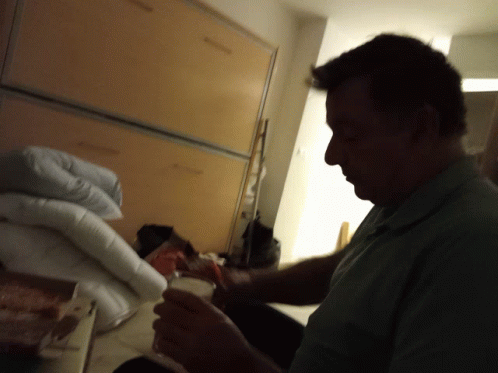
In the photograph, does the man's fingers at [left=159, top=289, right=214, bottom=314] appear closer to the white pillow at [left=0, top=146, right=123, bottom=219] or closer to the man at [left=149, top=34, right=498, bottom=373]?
the man at [left=149, top=34, right=498, bottom=373]

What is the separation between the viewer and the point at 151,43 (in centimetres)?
156

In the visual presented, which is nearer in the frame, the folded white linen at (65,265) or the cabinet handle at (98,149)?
the folded white linen at (65,265)

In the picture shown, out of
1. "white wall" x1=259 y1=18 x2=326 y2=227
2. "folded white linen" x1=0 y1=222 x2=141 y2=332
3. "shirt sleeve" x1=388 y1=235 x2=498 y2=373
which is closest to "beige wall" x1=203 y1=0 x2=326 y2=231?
"white wall" x1=259 y1=18 x2=326 y2=227

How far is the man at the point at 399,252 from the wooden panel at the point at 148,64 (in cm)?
97

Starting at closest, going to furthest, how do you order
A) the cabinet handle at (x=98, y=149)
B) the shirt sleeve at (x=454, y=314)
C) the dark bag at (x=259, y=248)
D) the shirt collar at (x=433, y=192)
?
the shirt sleeve at (x=454, y=314) < the shirt collar at (x=433, y=192) < the cabinet handle at (x=98, y=149) < the dark bag at (x=259, y=248)

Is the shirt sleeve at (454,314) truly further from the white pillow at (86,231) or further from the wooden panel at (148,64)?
the wooden panel at (148,64)

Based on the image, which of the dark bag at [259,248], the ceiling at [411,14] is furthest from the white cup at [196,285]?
the ceiling at [411,14]

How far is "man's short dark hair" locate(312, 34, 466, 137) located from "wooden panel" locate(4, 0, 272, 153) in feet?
3.45

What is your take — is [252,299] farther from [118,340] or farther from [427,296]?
[427,296]

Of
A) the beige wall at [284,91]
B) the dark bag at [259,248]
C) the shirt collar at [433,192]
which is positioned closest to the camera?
the shirt collar at [433,192]

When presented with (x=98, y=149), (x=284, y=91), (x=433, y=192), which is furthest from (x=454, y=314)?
(x=284, y=91)

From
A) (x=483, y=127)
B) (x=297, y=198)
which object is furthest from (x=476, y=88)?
(x=297, y=198)

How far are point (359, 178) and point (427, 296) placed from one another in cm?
30

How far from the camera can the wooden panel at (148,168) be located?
52.6 inches
